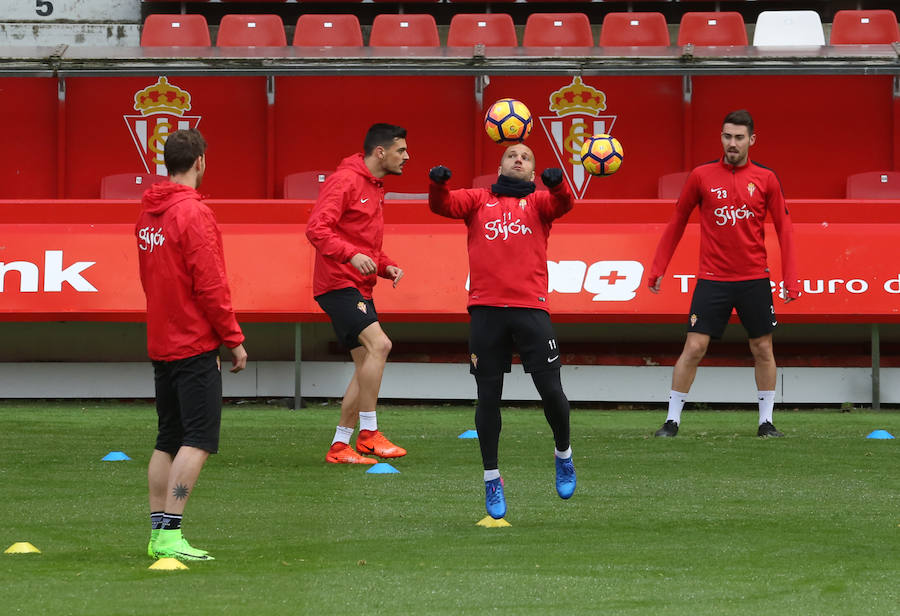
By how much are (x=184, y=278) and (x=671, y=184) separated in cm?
1171

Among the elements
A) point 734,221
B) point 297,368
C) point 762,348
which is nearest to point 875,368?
point 762,348

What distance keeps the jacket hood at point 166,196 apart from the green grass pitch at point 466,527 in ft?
4.76

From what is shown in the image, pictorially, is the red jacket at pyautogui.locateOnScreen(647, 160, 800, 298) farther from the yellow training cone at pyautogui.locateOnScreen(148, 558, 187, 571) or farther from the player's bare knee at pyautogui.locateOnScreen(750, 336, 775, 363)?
the yellow training cone at pyautogui.locateOnScreen(148, 558, 187, 571)

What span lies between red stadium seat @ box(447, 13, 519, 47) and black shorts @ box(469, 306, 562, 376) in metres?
11.6

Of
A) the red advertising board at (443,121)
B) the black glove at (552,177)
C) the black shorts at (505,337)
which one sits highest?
the red advertising board at (443,121)

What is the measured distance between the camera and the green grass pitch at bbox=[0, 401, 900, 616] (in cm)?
494

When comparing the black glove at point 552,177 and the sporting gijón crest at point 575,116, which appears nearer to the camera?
the black glove at point 552,177

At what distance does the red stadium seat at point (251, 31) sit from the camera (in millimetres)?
18391

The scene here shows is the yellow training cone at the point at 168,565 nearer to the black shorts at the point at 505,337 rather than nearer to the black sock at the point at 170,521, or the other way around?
the black sock at the point at 170,521

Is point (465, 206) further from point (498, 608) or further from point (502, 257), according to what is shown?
point (498, 608)

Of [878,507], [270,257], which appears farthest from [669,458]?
[270,257]

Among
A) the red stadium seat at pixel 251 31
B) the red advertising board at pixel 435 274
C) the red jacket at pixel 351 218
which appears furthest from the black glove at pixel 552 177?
the red stadium seat at pixel 251 31

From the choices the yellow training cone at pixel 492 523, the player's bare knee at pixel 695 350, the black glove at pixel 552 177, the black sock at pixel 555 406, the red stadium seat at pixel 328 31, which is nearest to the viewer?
the yellow training cone at pixel 492 523

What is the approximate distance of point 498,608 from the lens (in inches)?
187
